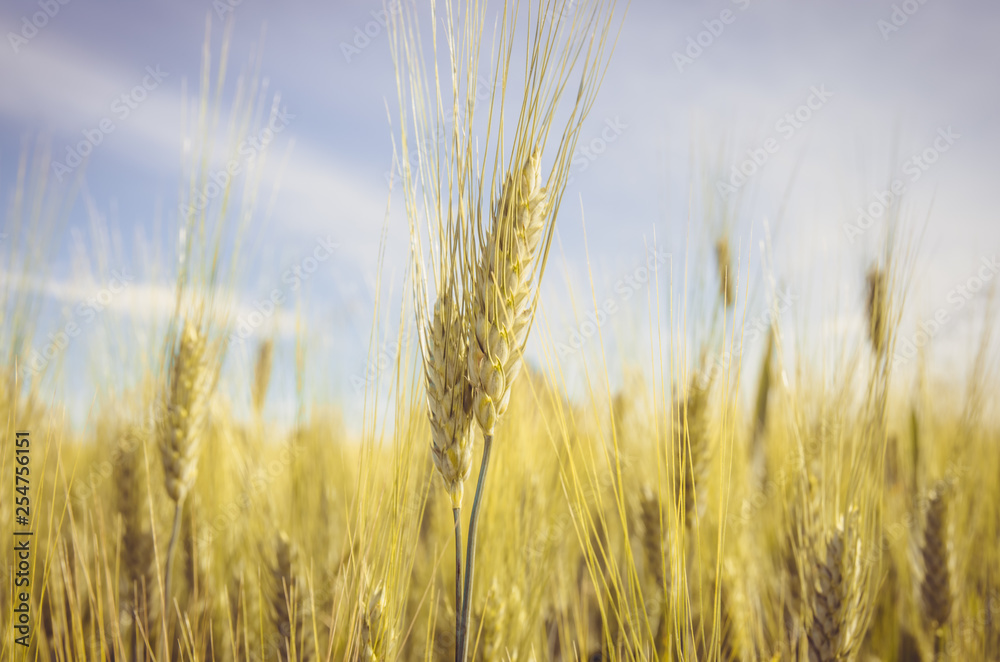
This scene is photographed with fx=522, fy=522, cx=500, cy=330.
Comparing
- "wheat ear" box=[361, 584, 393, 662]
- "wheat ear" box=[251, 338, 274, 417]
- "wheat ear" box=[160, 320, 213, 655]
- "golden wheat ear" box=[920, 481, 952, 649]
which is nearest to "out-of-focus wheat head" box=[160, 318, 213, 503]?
"wheat ear" box=[160, 320, 213, 655]

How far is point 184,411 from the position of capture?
1.64 meters

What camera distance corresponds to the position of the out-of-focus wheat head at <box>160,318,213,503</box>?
1604 millimetres

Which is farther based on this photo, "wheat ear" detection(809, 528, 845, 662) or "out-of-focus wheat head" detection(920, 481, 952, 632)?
"out-of-focus wheat head" detection(920, 481, 952, 632)

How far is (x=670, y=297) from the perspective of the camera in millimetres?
991

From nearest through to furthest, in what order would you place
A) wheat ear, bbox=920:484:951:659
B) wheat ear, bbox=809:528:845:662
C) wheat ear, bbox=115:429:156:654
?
1. wheat ear, bbox=809:528:845:662
2. wheat ear, bbox=920:484:951:659
3. wheat ear, bbox=115:429:156:654

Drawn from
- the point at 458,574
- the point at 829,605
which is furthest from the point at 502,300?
the point at 829,605

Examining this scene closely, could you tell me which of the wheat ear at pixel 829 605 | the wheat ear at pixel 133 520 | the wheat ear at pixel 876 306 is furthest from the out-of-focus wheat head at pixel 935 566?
the wheat ear at pixel 133 520

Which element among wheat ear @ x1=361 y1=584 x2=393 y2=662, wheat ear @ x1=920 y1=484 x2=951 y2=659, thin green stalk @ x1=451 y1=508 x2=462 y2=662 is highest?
thin green stalk @ x1=451 y1=508 x2=462 y2=662

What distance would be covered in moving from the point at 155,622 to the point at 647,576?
1978mm

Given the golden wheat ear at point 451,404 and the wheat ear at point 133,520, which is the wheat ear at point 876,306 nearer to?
the golden wheat ear at point 451,404

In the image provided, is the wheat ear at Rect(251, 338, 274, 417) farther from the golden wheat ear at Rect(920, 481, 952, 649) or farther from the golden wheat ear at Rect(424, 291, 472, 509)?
Result: the golden wheat ear at Rect(920, 481, 952, 649)

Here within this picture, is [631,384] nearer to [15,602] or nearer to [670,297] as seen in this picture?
[670,297]

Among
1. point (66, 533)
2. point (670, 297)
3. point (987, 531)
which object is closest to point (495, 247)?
point (670, 297)

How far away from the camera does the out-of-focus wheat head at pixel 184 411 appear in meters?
1.60
